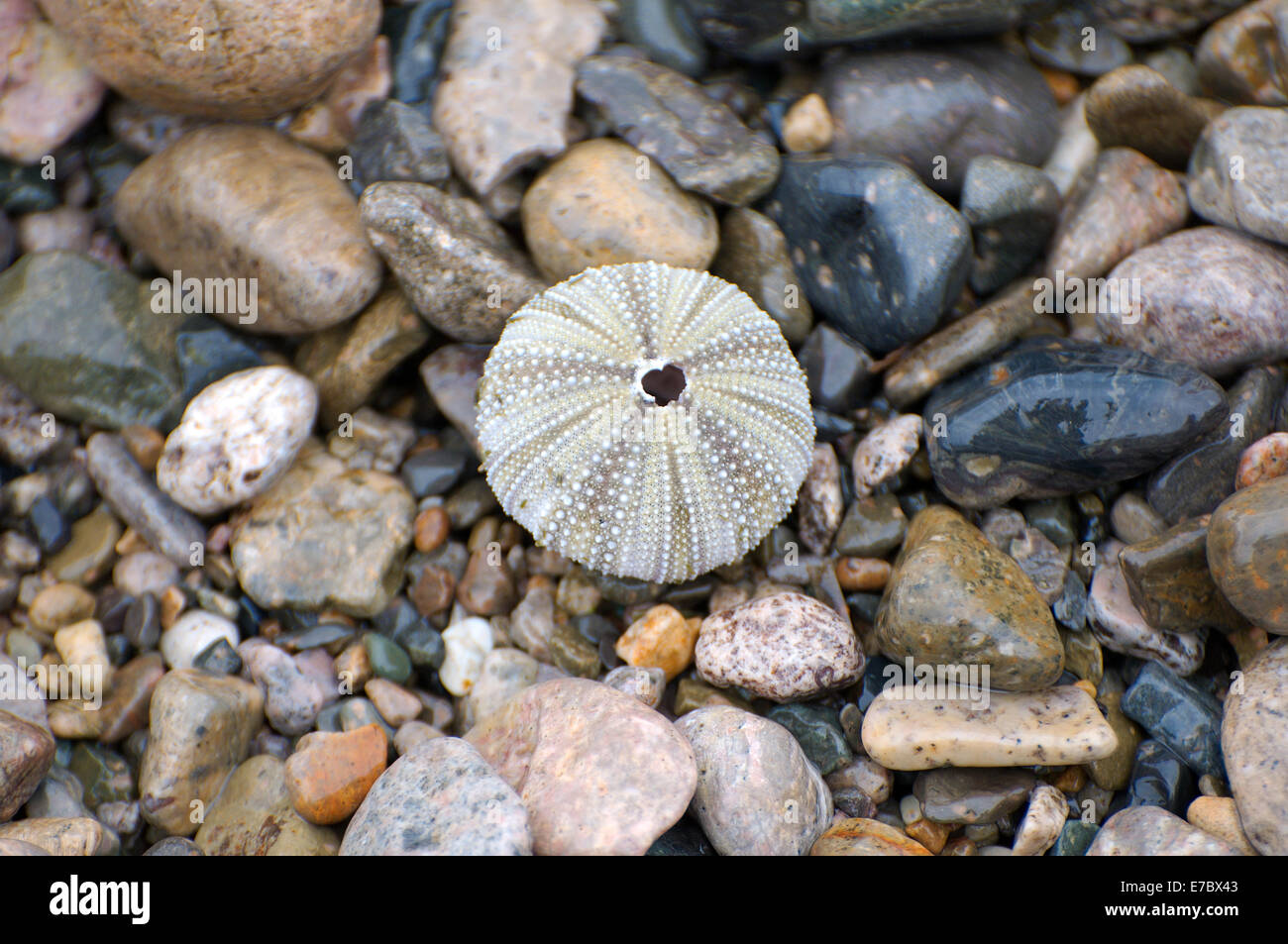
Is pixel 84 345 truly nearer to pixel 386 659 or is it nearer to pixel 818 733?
pixel 386 659

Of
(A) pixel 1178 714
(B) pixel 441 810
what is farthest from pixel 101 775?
(A) pixel 1178 714

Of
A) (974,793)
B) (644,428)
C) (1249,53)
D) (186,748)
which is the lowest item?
(186,748)

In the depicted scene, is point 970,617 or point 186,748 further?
point 186,748

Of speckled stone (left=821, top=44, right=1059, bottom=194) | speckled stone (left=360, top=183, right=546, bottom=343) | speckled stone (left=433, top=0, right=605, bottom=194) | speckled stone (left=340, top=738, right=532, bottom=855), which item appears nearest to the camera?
speckled stone (left=340, top=738, right=532, bottom=855)

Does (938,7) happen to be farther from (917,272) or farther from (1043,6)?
(917,272)

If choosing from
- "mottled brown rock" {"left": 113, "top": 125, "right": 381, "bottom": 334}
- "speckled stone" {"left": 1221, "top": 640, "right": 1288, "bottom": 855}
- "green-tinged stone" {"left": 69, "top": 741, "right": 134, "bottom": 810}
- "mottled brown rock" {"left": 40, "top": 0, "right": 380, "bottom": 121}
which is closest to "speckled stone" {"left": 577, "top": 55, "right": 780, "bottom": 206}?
"mottled brown rock" {"left": 40, "top": 0, "right": 380, "bottom": 121}

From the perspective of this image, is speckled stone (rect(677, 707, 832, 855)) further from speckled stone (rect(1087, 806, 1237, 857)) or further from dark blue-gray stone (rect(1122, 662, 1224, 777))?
dark blue-gray stone (rect(1122, 662, 1224, 777))

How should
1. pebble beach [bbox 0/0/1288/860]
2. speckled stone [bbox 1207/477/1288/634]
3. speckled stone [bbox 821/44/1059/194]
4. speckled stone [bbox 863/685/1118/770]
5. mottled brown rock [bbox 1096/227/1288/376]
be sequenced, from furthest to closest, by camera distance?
speckled stone [bbox 821/44/1059/194] → mottled brown rock [bbox 1096/227/1288/376] → pebble beach [bbox 0/0/1288/860] → speckled stone [bbox 863/685/1118/770] → speckled stone [bbox 1207/477/1288/634]
